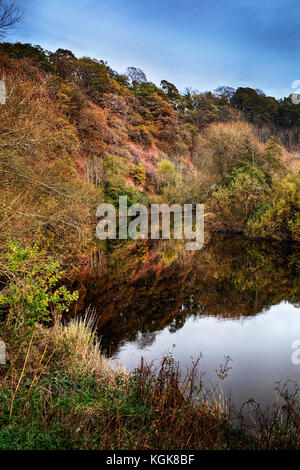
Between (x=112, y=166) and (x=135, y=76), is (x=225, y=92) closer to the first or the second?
(x=135, y=76)

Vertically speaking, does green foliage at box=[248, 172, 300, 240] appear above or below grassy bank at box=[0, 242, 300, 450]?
above

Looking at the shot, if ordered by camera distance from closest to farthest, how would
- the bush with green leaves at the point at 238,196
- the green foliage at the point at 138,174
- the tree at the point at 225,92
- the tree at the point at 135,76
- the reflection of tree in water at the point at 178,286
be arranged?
the reflection of tree in water at the point at 178,286 < the bush with green leaves at the point at 238,196 < the green foliage at the point at 138,174 < the tree at the point at 135,76 < the tree at the point at 225,92

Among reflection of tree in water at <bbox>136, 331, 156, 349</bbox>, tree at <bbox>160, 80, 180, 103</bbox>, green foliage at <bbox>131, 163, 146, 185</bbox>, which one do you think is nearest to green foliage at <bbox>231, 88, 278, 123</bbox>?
tree at <bbox>160, 80, 180, 103</bbox>

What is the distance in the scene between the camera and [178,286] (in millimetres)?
12703

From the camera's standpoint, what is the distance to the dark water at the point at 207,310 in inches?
261

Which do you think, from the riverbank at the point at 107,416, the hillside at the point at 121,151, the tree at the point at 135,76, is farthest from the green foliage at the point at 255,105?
the riverbank at the point at 107,416

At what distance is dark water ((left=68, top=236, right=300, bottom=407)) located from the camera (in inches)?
261

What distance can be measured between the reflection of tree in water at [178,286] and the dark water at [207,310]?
3 cm

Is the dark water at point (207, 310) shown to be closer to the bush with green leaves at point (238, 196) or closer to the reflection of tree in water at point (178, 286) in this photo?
the reflection of tree in water at point (178, 286)

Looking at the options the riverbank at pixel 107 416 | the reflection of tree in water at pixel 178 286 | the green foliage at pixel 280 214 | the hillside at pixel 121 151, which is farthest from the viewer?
the green foliage at pixel 280 214

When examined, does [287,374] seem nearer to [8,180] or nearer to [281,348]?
[281,348]

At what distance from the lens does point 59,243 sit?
1094 cm

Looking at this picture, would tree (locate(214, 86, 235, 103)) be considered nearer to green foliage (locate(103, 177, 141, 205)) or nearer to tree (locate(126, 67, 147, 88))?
tree (locate(126, 67, 147, 88))

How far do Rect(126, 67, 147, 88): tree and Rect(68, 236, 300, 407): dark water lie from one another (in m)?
60.9
